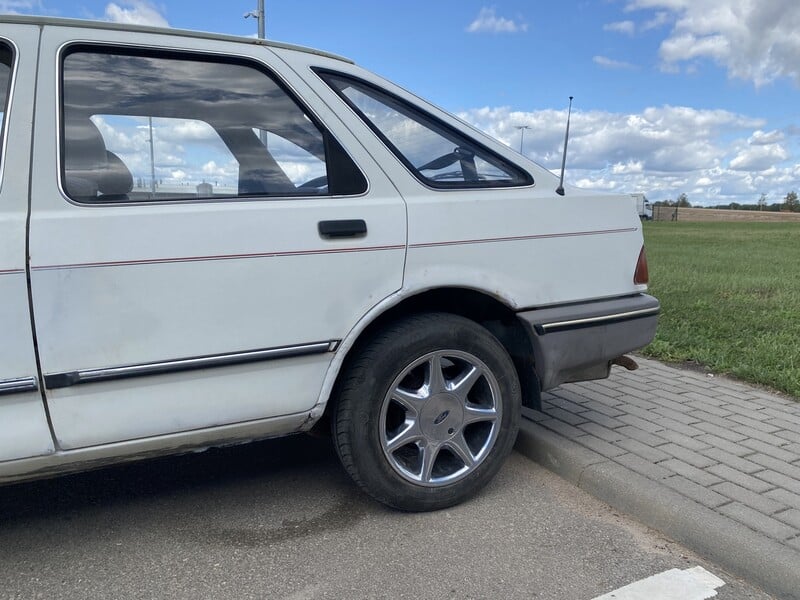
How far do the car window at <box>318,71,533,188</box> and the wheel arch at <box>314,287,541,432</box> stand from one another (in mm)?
506

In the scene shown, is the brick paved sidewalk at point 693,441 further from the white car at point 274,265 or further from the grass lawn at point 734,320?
the white car at point 274,265

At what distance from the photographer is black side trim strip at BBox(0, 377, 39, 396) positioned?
2.14 m

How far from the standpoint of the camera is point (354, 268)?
2602 millimetres

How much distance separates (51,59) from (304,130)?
93 centimetres

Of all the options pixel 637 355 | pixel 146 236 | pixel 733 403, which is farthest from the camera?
pixel 637 355

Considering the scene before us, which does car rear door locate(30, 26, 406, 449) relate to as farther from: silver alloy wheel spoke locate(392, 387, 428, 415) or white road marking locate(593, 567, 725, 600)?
white road marking locate(593, 567, 725, 600)

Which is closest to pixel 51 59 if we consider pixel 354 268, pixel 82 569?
pixel 354 268

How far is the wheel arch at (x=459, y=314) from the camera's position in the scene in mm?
2660

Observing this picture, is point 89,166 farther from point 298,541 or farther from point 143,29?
point 298,541

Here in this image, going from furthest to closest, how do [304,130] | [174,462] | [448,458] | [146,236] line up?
[174,462], [448,458], [304,130], [146,236]

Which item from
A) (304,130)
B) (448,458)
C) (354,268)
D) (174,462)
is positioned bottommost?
(174,462)

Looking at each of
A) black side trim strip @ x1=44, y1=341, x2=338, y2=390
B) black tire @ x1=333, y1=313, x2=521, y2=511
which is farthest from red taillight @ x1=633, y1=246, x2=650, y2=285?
black side trim strip @ x1=44, y1=341, x2=338, y2=390

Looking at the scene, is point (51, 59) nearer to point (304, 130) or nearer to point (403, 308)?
point (304, 130)

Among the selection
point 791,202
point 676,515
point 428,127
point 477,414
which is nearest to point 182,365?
point 477,414
